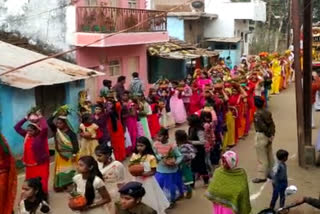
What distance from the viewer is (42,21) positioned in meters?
14.7

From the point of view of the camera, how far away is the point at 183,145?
316 inches

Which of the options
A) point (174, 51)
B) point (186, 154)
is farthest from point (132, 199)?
point (174, 51)

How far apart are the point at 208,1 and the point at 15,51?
20.1 m

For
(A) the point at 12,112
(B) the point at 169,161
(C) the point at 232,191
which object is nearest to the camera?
(C) the point at 232,191

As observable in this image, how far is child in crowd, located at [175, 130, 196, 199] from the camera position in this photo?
7965mm

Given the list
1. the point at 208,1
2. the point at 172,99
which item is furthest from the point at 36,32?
the point at 208,1

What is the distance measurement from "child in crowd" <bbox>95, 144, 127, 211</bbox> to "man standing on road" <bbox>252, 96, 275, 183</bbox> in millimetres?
3342

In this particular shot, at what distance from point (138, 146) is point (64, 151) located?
1870mm

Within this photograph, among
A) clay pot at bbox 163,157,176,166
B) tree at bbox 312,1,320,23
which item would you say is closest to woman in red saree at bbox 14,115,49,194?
clay pot at bbox 163,157,176,166

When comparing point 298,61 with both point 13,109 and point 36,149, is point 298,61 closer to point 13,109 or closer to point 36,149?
point 36,149

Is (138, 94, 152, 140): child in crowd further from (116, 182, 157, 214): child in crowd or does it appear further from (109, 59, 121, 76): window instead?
(116, 182, 157, 214): child in crowd

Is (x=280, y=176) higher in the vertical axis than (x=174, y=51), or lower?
lower

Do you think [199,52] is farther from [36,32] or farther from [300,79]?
[300,79]

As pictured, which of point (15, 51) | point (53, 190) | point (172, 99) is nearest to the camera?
point (53, 190)
